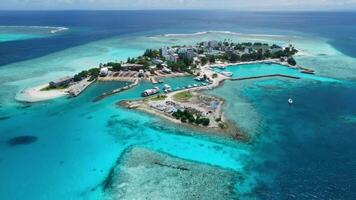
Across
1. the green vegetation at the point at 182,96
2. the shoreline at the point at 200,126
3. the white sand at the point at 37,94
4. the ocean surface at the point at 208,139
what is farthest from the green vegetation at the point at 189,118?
Result: the white sand at the point at 37,94

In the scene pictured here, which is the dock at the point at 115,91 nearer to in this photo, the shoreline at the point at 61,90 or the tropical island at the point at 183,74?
the tropical island at the point at 183,74

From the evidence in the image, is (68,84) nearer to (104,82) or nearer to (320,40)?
(104,82)

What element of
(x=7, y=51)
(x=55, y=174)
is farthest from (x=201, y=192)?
(x=7, y=51)

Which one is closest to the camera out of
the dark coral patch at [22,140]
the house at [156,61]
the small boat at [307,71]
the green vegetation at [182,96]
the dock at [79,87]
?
the dark coral patch at [22,140]

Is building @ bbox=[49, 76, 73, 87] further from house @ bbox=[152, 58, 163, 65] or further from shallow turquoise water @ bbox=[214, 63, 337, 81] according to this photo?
shallow turquoise water @ bbox=[214, 63, 337, 81]

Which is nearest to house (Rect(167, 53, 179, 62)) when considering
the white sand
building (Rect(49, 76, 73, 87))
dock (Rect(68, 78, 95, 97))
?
dock (Rect(68, 78, 95, 97))

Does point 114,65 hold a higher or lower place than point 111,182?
higher

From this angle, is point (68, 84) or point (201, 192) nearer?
point (201, 192)
